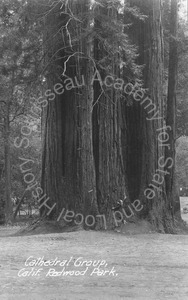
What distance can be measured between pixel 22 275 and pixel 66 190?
6.43 m

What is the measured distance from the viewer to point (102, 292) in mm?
6578

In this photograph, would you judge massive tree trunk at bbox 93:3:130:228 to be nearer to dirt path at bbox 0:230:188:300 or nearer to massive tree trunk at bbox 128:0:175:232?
massive tree trunk at bbox 128:0:175:232

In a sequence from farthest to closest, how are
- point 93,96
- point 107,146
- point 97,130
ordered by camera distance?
point 97,130 → point 107,146 → point 93,96

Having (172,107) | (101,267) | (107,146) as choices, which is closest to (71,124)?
(107,146)

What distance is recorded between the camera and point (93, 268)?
7930mm

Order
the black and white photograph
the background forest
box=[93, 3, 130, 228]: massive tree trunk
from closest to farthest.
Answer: the black and white photograph < the background forest < box=[93, 3, 130, 228]: massive tree trunk

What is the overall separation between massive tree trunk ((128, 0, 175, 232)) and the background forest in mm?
30

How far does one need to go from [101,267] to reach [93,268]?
0.15 metres

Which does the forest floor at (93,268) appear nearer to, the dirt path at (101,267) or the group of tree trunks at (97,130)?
the dirt path at (101,267)

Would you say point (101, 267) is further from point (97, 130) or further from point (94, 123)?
point (94, 123)

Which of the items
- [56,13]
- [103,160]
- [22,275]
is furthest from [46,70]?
[22,275]

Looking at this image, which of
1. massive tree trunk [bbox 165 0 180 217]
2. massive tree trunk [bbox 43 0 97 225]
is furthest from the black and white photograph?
massive tree trunk [bbox 165 0 180 217]

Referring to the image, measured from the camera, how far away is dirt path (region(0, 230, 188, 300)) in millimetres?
6535

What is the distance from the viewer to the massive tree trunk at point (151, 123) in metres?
14.6
